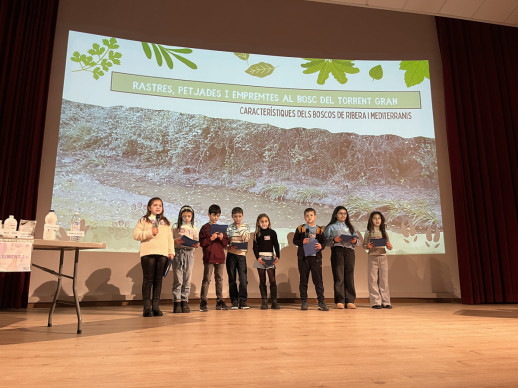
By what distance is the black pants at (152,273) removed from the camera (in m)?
3.50

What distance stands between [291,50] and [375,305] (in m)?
3.58

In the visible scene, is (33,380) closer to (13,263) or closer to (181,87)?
(13,263)

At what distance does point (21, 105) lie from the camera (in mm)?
4473

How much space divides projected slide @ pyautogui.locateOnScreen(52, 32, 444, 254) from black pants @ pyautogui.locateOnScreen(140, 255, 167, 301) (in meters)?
1.15

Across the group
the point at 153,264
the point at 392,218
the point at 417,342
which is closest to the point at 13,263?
the point at 153,264

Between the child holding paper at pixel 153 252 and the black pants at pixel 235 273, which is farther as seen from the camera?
the black pants at pixel 235 273

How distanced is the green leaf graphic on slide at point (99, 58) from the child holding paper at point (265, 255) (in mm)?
2687

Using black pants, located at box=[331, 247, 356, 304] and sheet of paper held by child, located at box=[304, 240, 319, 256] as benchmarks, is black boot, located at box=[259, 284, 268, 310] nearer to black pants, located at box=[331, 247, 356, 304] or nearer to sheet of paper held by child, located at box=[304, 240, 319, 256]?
sheet of paper held by child, located at box=[304, 240, 319, 256]

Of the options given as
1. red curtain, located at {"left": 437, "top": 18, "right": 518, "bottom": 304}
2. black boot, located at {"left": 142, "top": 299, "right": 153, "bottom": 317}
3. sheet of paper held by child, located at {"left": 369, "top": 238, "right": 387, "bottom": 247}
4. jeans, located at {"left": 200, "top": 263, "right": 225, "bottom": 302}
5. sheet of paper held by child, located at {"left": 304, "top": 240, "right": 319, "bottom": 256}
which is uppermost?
red curtain, located at {"left": 437, "top": 18, "right": 518, "bottom": 304}

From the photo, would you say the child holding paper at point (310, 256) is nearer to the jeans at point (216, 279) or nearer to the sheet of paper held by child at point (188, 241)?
the jeans at point (216, 279)

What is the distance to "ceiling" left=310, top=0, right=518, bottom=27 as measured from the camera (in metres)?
2.72

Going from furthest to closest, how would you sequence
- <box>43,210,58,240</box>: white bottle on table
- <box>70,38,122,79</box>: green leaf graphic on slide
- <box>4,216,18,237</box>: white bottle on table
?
<box>70,38,122,79</box>: green leaf graphic on slide → <box>43,210,58,240</box>: white bottle on table → <box>4,216,18,237</box>: white bottle on table

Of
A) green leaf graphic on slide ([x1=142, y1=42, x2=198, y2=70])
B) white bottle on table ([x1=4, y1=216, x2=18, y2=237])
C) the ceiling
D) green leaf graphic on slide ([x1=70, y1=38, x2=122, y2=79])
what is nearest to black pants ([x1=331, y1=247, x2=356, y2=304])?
the ceiling

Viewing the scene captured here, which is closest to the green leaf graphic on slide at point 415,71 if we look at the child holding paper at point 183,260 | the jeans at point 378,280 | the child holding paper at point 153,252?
the jeans at point 378,280
